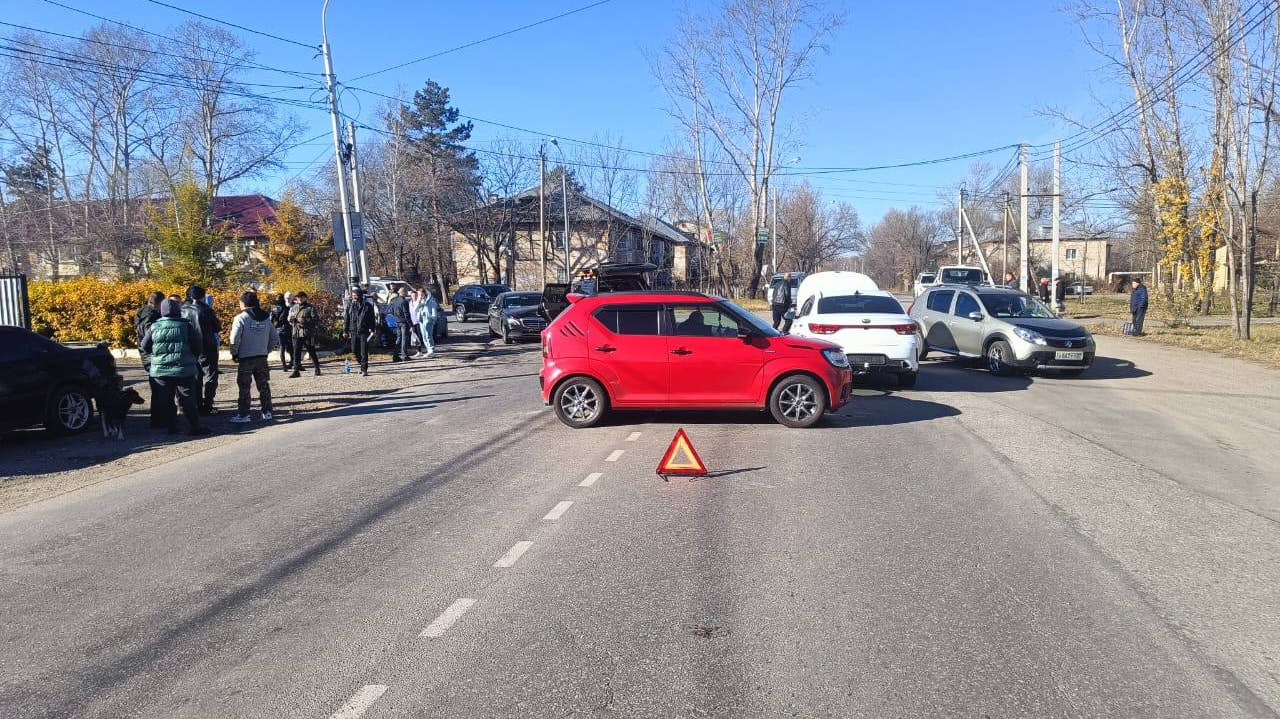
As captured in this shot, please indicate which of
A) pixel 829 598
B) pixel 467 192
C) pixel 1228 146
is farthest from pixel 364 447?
pixel 467 192

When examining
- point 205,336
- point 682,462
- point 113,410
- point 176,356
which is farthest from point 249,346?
point 682,462

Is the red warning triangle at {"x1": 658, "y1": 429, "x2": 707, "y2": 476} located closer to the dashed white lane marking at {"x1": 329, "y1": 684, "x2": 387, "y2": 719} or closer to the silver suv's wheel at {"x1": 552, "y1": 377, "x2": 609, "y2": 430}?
A: the silver suv's wheel at {"x1": 552, "y1": 377, "x2": 609, "y2": 430}

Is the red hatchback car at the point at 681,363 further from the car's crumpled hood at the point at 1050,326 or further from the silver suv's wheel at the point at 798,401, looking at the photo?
the car's crumpled hood at the point at 1050,326

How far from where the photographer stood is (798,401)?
970cm

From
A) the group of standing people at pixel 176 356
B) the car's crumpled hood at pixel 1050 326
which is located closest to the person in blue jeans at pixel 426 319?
the group of standing people at pixel 176 356

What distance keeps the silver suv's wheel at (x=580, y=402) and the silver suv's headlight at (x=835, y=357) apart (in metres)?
2.74

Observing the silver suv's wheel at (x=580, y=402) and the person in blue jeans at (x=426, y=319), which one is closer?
the silver suv's wheel at (x=580, y=402)

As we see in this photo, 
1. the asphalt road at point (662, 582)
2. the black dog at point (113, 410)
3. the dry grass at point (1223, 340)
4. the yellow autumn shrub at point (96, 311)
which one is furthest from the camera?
the yellow autumn shrub at point (96, 311)

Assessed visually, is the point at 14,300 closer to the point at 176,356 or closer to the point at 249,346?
the point at 249,346

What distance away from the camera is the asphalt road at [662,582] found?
141 inches

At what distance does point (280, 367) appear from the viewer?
1795cm

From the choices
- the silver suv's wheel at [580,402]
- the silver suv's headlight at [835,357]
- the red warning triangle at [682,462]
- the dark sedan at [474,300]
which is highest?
the dark sedan at [474,300]

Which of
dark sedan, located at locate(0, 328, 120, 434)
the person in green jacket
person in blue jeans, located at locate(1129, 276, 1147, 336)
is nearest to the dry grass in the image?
person in blue jeans, located at locate(1129, 276, 1147, 336)

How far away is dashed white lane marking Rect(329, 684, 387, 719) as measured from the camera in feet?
11.1
